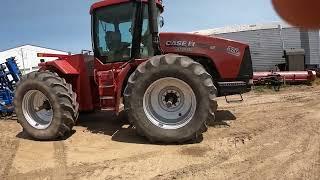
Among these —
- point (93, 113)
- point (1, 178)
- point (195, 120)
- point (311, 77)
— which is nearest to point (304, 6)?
point (1, 178)

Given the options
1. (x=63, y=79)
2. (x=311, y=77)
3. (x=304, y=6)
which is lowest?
(x=311, y=77)

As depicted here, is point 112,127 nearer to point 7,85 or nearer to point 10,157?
point 10,157

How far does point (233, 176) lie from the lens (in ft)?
16.1

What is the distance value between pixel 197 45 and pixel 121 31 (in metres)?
1.46

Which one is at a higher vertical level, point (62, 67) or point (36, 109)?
point (62, 67)

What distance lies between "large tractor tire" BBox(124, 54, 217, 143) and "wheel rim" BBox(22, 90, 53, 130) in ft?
6.02

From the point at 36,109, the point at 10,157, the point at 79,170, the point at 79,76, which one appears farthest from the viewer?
the point at 79,76

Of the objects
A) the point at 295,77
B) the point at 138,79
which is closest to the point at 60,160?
the point at 138,79

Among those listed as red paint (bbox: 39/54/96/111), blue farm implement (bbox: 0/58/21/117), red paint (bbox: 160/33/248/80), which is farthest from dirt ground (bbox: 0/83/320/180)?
blue farm implement (bbox: 0/58/21/117)

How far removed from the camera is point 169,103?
7004 mm

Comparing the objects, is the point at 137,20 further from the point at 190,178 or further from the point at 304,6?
the point at 304,6

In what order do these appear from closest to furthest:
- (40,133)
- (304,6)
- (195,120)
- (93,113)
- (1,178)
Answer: (304,6), (1,178), (195,120), (40,133), (93,113)

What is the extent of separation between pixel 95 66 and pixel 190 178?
12.7ft

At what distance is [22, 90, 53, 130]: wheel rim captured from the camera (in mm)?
7875
